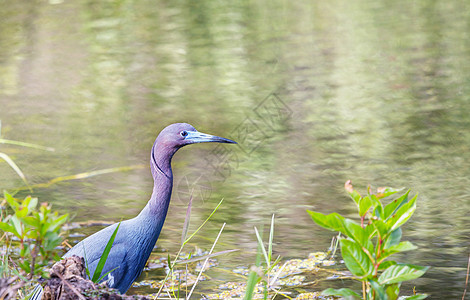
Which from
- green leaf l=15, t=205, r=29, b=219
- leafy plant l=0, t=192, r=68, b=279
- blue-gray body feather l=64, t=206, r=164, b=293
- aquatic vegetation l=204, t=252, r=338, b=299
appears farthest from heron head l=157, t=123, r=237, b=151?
green leaf l=15, t=205, r=29, b=219

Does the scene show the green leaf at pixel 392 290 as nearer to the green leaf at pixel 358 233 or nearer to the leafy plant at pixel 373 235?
the leafy plant at pixel 373 235

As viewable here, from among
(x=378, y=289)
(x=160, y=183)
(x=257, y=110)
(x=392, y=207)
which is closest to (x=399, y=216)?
(x=392, y=207)

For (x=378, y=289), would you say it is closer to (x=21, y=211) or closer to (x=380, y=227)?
(x=380, y=227)

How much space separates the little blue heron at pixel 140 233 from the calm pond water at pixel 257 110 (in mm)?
947

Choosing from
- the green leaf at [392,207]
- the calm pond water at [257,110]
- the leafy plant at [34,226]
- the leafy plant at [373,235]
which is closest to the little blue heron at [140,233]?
the calm pond water at [257,110]

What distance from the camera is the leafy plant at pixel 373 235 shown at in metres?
2.44

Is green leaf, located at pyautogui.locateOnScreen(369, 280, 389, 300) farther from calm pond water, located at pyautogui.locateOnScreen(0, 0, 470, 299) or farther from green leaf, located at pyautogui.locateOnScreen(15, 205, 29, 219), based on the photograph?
calm pond water, located at pyautogui.locateOnScreen(0, 0, 470, 299)

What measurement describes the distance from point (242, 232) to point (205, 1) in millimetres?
11688

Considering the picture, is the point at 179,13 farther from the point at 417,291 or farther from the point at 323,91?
the point at 417,291

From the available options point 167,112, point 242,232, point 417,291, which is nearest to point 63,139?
point 167,112

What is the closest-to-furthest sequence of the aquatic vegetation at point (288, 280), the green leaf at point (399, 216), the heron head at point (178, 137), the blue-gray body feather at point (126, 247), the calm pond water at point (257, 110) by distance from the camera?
the green leaf at point (399, 216) → the blue-gray body feather at point (126, 247) → the heron head at point (178, 137) → the aquatic vegetation at point (288, 280) → the calm pond water at point (257, 110)

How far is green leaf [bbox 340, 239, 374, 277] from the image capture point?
248 centimetres

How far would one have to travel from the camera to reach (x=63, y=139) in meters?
7.89

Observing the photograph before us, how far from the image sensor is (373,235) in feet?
8.20
